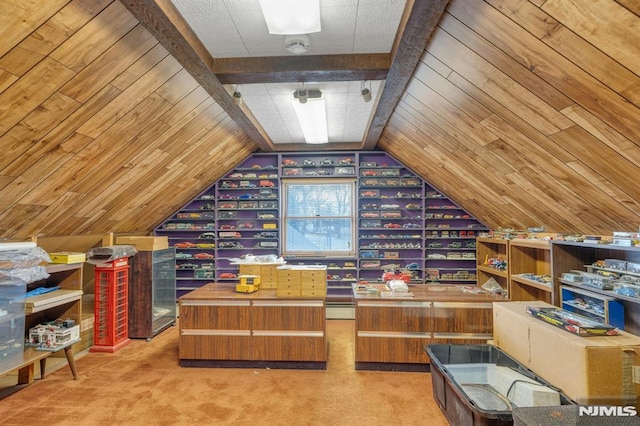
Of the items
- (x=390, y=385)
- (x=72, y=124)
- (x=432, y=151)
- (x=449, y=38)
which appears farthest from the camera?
(x=432, y=151)

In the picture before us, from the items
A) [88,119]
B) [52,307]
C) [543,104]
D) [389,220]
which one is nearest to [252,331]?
[52,307]

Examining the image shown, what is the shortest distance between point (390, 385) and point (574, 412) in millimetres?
1939

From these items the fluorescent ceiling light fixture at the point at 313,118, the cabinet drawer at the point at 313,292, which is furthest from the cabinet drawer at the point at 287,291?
the fluorescent ceiling light fixture at the point at 313,118

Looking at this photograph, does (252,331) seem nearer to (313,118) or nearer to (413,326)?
(413,326)

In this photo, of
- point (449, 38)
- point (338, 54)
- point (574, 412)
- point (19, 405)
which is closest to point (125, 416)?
point (19, 405)

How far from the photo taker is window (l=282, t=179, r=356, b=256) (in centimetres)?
613

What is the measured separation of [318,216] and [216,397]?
3614 millimetres

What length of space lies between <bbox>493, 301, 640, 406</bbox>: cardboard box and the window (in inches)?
165

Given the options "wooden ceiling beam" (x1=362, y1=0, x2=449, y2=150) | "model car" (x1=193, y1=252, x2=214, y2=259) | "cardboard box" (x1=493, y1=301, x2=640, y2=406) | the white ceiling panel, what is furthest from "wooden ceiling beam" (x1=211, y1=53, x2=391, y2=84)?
"model car" (x1=193, y1=252, x2=214, y2=259)

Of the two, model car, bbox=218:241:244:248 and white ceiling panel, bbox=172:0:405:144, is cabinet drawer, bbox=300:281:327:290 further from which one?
model car, bbox=218:241:244:248

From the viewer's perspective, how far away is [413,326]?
11.4 ft

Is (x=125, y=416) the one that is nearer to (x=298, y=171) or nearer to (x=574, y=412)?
(x=574, y=412)

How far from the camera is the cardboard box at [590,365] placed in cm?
169

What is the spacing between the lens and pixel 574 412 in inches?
58.0
